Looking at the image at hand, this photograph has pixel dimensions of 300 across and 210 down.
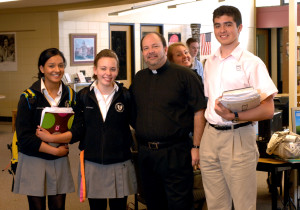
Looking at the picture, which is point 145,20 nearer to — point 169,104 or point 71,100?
point 71,100

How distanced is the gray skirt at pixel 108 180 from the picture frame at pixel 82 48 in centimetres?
973

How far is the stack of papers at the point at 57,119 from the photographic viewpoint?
3465 millimetres

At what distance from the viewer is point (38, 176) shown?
3.52m

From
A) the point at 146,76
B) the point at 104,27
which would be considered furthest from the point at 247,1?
the point at 146,76

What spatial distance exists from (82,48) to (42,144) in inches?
388

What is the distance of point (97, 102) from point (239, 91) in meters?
1.07

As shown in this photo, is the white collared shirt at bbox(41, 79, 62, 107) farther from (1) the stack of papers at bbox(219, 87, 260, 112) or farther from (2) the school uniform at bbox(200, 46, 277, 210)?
(1) the stack of papers at bbox(219, 87, 260, 112)

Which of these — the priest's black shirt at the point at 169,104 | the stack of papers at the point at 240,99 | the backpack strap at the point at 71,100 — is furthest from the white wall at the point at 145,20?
the stack of papers at the point at 240,99

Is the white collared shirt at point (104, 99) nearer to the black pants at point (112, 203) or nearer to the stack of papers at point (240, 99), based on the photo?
the black pants at point (112, 203)

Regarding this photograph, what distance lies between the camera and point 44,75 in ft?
11.8

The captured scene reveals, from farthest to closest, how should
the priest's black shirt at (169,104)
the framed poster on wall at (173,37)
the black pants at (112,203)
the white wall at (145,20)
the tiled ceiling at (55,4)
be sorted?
1. the framed poster on wall at (173,37)
2. the white wall at (145,20)
3. the tiled ceiling at (55,4)
4. the black pants at (112,203)
5. the priest's black shirt at (169,104)

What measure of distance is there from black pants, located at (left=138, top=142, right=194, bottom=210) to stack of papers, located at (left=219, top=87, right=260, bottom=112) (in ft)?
2.17

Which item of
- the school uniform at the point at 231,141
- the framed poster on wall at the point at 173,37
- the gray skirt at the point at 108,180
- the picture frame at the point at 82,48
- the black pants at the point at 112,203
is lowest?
the black pants at the point at 112,203

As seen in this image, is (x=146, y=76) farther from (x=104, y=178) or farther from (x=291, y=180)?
(x=291, y=180)
